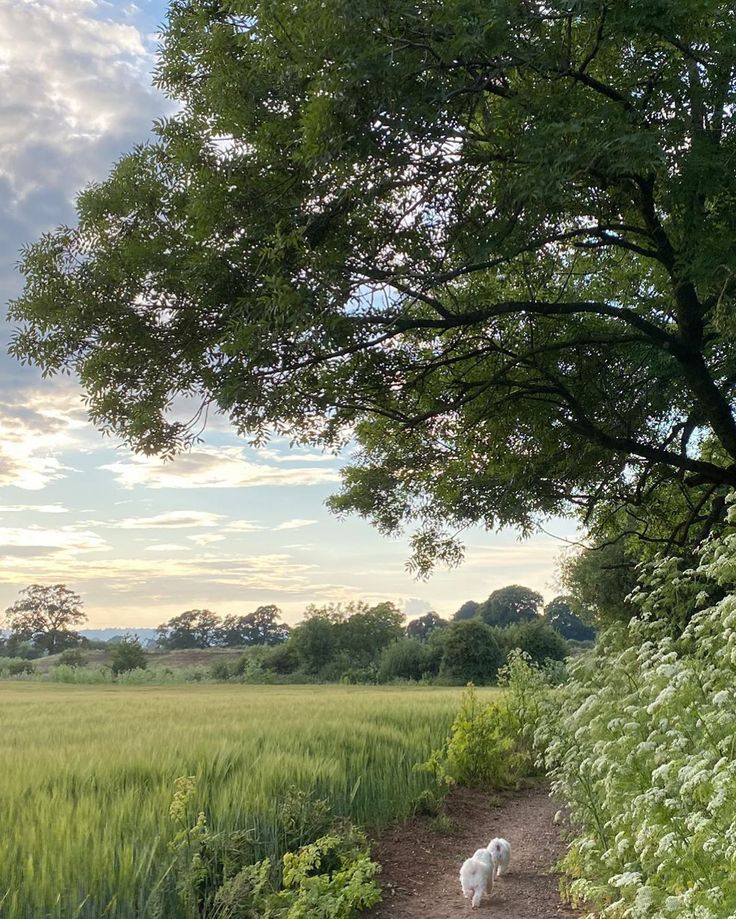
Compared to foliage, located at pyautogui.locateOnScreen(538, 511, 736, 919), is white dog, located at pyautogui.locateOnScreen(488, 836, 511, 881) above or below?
below

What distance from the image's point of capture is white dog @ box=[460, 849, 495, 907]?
658cm

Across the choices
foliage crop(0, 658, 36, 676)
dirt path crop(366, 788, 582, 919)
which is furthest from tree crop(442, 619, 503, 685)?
dirt path crop(366, 788, 582, 919)

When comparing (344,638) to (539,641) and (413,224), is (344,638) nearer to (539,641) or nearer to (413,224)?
(539,641)

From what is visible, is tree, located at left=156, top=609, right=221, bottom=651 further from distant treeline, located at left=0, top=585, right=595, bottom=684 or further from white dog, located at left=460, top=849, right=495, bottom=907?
white dog, located at left=460, top=849, right=495, bottom=907

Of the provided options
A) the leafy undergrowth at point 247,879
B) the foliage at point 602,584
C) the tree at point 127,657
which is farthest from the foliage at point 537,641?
the leafy undergrowth at point 247,879

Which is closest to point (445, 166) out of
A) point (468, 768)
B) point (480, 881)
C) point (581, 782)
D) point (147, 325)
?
point (147, 325)

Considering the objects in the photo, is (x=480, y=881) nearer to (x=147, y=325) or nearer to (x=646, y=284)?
(x=147, y=325)

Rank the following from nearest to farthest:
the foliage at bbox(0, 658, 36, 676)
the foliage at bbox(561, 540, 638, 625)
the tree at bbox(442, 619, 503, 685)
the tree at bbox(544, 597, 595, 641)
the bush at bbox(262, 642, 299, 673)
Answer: the foliage at bbox(561, 540, 638, 625), the tree at bbox(442, 619, 503, 685), the bush at bbox(262, 642, 299, 673), the foliage at bbox(0, 658, 36, 676), the tree at bbox(544, 597, 595, 641)

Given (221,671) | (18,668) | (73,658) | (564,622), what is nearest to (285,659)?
(221,671)

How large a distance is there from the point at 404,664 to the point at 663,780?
4871 centimetres

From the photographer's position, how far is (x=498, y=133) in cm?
900

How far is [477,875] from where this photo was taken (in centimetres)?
657

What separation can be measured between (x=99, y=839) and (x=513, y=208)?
7.35 metres

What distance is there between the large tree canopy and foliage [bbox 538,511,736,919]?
424 centimetres
